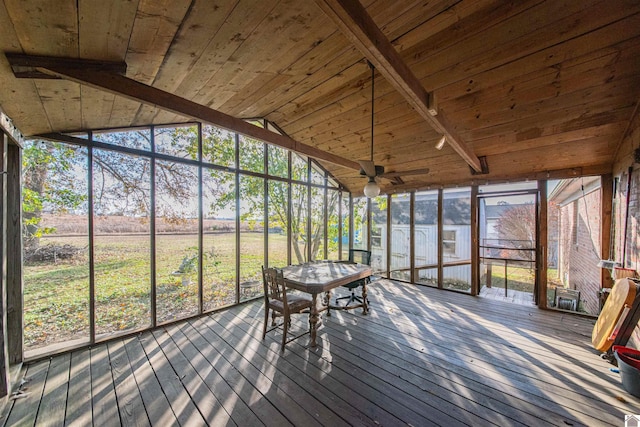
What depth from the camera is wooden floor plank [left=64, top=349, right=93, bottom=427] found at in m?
1.86

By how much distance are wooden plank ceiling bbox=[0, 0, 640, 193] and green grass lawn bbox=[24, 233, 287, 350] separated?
Answer: 1.53m

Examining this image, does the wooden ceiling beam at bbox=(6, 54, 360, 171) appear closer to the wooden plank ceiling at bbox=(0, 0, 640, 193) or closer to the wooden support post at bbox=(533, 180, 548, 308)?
the wooden plank ceiling at bbox=(0, 0, 640, 193)

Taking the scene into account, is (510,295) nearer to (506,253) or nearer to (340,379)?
(506,253)

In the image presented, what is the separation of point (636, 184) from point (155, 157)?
5987 mm

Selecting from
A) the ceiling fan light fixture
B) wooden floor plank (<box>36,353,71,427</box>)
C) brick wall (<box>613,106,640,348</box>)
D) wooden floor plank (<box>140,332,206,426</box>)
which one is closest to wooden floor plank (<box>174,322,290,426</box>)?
wooden floor plank (<box>140,332,206,426</box>)

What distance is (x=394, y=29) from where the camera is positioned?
2.33 m

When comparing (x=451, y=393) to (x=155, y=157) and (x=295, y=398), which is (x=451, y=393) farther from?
(x=155, y=157)

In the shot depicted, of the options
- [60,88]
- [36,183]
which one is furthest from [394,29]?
[36,183]

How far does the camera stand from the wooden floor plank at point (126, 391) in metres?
1.85

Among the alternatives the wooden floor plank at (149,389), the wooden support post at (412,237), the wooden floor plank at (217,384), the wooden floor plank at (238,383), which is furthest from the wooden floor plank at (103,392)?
the wooden support post at (412,237)

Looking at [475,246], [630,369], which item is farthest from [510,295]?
[630,369]

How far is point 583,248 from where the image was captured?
4.57m

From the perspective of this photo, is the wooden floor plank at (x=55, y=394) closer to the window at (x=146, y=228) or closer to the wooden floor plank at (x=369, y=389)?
the window at (x=146, y=228)

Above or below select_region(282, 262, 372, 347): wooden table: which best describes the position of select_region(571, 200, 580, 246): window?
above
